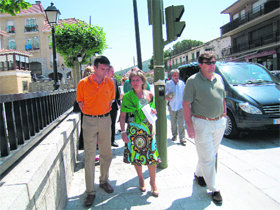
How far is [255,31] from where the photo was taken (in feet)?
91.8

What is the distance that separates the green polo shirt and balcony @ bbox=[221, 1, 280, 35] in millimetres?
26462

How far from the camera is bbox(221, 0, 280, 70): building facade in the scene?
24.0 meters

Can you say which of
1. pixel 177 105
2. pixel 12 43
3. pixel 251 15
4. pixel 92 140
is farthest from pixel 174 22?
pixel 12 43

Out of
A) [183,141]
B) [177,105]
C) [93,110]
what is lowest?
[183,141]

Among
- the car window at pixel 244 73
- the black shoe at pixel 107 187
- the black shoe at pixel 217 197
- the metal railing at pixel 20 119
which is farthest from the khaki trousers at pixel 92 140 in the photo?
the car window at pixel 244 73

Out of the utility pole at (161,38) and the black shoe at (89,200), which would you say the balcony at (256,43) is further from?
the black shoe at (89,200)

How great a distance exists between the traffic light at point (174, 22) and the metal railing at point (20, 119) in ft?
7.18

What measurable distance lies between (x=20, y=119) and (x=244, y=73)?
573 cm

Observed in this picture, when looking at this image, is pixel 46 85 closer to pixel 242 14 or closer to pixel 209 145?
pixel 242 14

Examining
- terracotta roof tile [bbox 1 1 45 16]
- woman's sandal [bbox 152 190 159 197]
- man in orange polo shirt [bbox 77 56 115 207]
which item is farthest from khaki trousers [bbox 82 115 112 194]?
terracotta roof tile [bbox 1 1 45 16]

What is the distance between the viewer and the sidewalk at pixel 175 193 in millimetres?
2830

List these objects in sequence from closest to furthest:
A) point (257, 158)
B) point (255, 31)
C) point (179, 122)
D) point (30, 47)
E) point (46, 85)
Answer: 1. point (257, 158)
2. point (179, 122)
3. point (255, 31)
4. point (46, 85)
5. point (30, 47)

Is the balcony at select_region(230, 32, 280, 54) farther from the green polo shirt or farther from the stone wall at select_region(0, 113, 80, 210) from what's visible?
the stone wall at select_region(0, 113, 80, 210)

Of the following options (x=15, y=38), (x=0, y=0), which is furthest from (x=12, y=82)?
(x=0, y=0)
